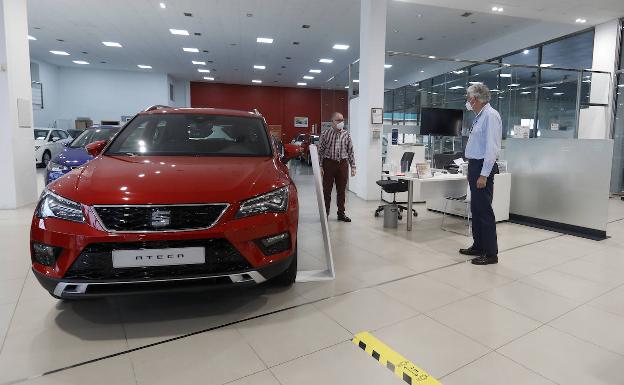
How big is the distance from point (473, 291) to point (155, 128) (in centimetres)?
252

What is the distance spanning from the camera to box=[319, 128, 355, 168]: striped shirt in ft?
15.9

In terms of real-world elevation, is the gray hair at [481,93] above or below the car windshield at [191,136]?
above

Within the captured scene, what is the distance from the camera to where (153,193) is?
6.02 feet

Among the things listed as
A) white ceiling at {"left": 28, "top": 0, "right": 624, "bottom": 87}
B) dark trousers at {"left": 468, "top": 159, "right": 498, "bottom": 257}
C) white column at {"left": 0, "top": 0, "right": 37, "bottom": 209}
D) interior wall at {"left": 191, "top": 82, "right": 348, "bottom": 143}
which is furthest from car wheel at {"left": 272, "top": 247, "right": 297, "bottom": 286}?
interior wall at {"left": 191, "top": 82, "right": 348, "bottom": 143}

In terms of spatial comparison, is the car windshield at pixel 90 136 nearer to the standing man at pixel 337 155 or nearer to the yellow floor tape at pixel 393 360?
the standing man at pixel 337 155

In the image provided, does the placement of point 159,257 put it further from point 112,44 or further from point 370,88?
point 112,44

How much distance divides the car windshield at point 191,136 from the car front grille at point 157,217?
73 centimetres

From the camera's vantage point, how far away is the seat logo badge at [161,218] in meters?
1.80

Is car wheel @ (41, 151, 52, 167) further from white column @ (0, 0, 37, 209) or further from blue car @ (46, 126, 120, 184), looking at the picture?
white column @ (0, 0, 37, 209)

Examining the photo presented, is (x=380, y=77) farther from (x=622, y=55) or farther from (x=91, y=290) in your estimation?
(x=91, y=290)

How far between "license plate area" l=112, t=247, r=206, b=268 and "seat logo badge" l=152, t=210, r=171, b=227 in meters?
0.12

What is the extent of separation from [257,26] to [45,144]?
6511 mm

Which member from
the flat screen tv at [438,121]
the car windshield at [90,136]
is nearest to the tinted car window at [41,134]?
the car windshield at [90,136]

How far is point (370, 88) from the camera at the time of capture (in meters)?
6.46
